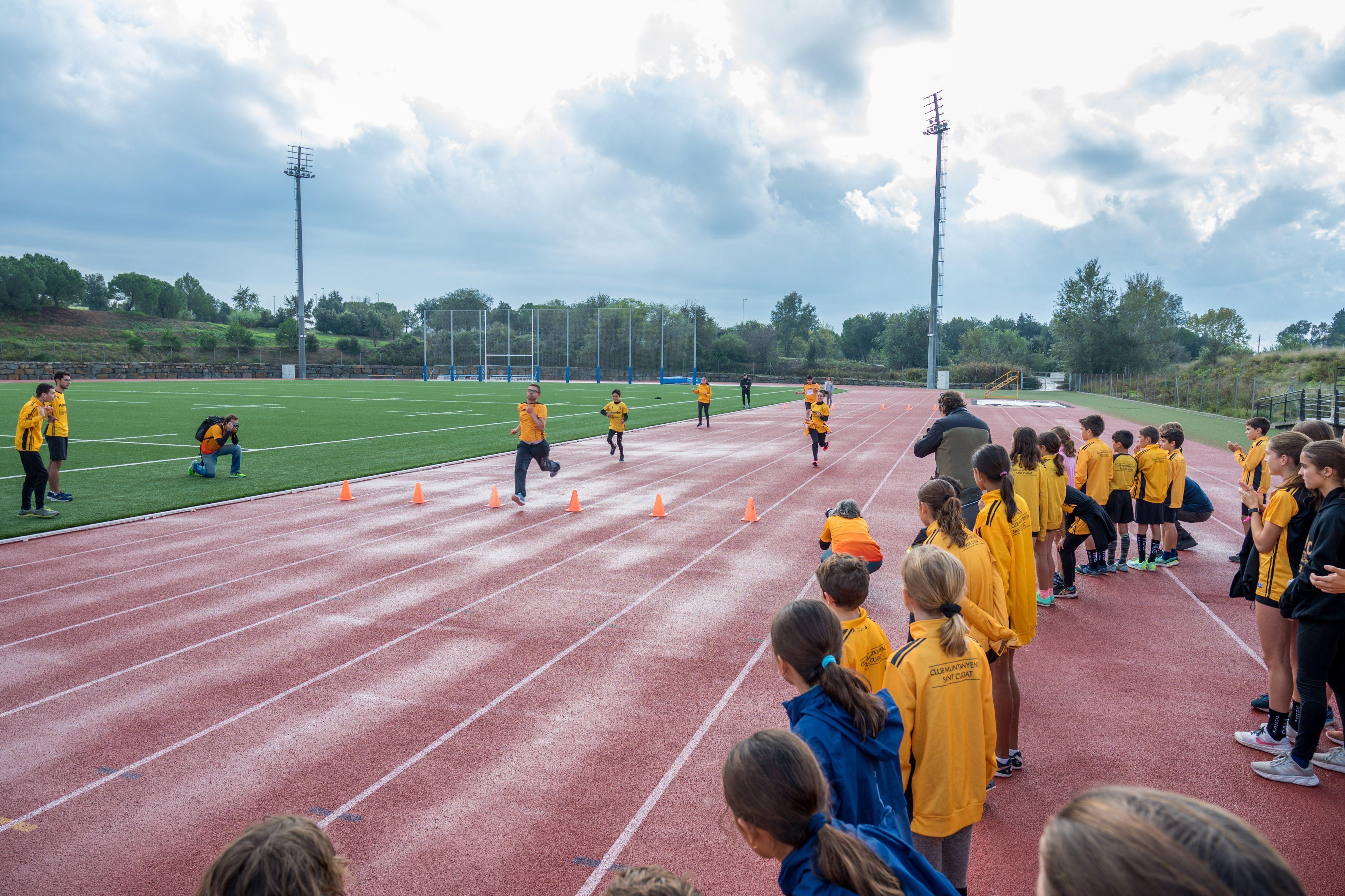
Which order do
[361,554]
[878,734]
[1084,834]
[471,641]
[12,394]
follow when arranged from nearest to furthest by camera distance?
[1084,834], [878,734], [471,641], [361,554], [12,394]

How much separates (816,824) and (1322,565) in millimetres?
4015

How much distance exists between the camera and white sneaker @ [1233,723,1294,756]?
514cm

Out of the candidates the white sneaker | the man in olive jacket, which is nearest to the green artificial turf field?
the man in olive jacket

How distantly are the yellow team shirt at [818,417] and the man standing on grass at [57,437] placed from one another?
1439 cm

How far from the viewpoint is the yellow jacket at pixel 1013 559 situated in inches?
182

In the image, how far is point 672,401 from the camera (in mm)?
43938

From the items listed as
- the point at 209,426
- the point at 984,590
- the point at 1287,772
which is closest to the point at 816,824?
the point at 984,590

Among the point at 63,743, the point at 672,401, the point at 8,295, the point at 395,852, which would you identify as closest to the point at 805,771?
the point at 395,852

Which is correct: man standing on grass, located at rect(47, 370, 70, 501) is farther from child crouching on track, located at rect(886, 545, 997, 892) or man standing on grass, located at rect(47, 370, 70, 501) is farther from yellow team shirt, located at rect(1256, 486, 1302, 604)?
yellow team shirt, located at rect(1256, 486, 1302, 604)

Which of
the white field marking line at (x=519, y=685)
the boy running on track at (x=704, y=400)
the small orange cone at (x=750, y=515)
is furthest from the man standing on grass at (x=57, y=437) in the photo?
the boy running on track at (x=704, y=400)

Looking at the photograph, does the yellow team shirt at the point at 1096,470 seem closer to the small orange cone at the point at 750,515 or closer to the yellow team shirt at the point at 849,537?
the yellow team shirt at the point at 849,537

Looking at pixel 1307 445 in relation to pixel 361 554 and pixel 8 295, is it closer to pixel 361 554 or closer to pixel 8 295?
pixel 361 554

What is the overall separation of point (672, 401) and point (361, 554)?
112 feet

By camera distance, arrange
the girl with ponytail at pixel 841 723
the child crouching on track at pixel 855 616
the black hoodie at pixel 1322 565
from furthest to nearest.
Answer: the black hoodie at pixel 1322 565 → the child crouching on track at pixel 855 616 → the girl with ponytail at pixel 841 723
